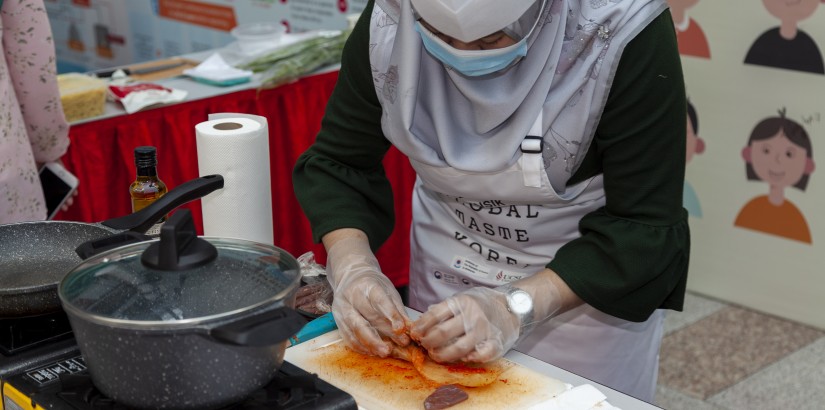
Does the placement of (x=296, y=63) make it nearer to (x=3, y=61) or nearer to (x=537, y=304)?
(x=3, y=61)

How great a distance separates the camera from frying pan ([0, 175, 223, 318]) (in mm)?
1141

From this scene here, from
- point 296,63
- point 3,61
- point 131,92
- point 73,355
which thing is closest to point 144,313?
point 73,355

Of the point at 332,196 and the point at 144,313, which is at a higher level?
the point at 144,313

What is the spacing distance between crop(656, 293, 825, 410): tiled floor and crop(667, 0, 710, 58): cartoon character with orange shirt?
3.18 ft

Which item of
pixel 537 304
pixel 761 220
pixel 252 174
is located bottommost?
pixel 761 220

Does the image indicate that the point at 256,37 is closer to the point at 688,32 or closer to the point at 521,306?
the point at 688,32

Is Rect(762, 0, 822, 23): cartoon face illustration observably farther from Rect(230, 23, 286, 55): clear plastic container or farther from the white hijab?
the white hijab

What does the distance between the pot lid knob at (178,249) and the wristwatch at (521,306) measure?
55 cm

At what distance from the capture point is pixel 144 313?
934 mm

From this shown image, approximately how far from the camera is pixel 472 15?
1281 mm

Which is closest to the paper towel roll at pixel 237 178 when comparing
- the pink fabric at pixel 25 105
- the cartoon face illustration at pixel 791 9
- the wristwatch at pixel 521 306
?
the wristwatch at pixel 521 306

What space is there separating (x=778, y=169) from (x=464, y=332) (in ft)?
7.80

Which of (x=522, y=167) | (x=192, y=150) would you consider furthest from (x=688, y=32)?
(x=522, y=167)

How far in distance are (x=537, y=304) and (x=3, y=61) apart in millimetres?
1560
